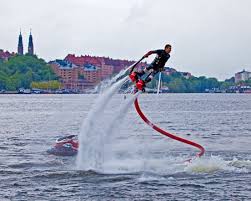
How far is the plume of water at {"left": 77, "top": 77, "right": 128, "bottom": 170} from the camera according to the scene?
1075 inches

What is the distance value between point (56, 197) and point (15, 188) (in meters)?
2.63

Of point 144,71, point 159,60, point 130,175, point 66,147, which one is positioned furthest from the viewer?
point 66,147

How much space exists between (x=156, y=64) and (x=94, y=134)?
194 inches

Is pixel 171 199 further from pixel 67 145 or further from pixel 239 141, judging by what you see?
pixel 239 141

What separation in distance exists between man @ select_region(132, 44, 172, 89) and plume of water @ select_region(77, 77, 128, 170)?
3.59 ft

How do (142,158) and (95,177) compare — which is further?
(142,158)

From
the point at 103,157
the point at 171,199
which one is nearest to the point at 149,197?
the point at 171,199

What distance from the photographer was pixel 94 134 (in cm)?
2788

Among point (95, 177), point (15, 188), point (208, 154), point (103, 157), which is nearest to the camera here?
point (15, 188)

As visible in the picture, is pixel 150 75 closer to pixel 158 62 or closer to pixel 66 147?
pixel 158 62

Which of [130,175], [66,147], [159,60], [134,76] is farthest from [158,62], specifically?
[66,147]

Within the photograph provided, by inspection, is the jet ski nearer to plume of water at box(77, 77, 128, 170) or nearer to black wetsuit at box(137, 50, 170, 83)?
plume of water at box(77, 77, 128, 170)

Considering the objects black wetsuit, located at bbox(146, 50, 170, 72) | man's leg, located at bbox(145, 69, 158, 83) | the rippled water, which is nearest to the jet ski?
the rippled water

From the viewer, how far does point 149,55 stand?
988 inches
